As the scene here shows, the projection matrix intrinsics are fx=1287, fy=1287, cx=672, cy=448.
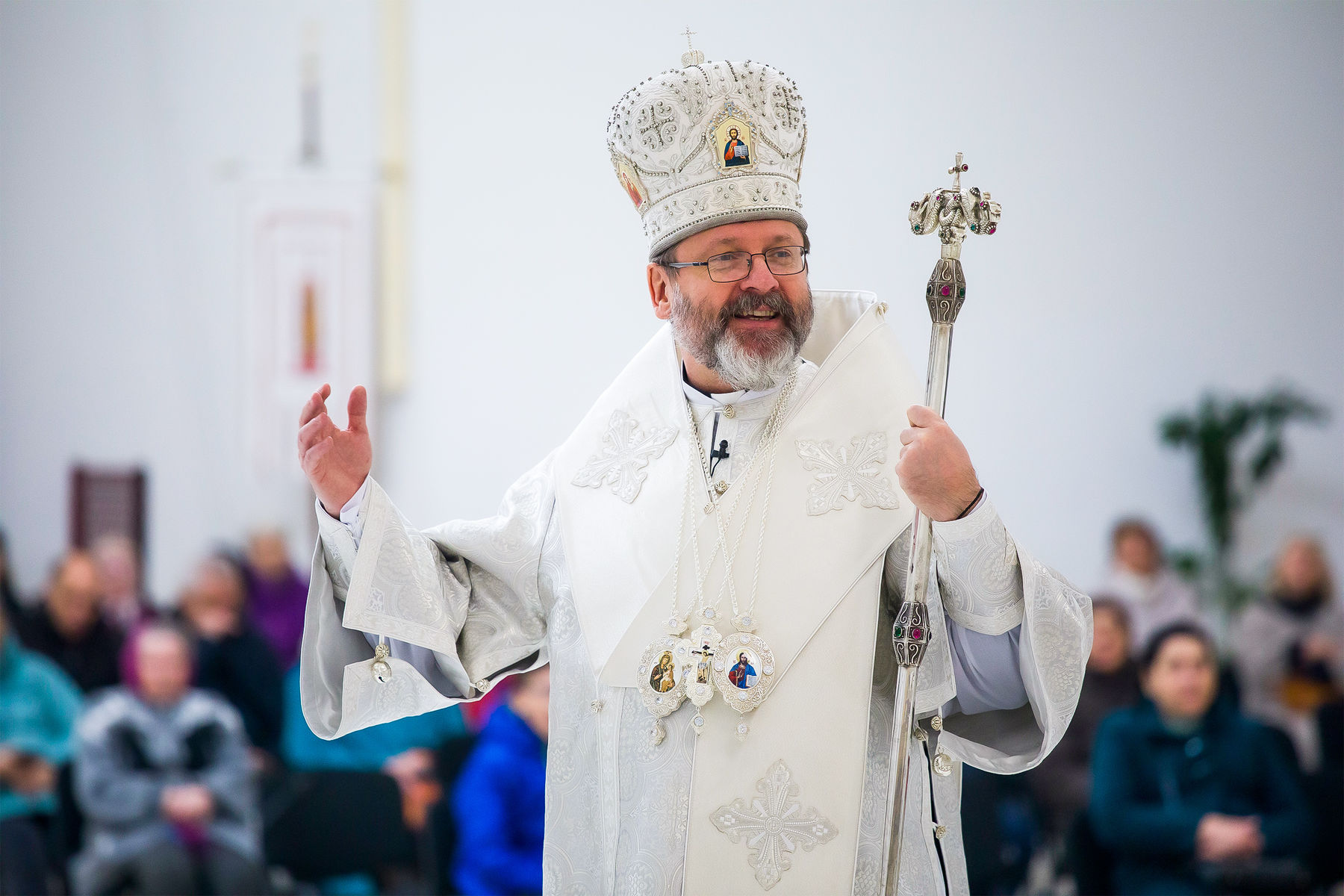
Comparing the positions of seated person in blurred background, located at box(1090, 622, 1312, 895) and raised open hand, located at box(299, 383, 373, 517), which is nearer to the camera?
raised open hand, located at box(299, 383, 373, 517)

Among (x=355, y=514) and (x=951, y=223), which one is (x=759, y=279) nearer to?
(x=951, y=223)

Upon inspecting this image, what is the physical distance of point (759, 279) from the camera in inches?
94.9

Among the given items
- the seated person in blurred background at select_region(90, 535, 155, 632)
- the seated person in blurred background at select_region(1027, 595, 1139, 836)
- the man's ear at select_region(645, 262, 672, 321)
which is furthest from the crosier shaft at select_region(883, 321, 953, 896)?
the seated person in blurred background at select_region(90, 535, 155, 632)

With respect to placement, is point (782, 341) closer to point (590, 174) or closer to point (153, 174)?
point (590, 174)

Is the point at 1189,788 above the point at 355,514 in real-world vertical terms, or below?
below

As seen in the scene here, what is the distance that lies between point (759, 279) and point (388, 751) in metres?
4.55

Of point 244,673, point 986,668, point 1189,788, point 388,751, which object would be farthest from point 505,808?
point 986,668

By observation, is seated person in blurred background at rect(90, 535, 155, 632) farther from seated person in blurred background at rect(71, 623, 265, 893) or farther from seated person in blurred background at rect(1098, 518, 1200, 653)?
seated person in blurred background at rect(1098, 518, 1200, 653)

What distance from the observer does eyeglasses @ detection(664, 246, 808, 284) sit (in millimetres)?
2443

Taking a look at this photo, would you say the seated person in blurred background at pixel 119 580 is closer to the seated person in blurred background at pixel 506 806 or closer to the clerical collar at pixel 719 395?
the seated person in blurred background at pixel 506 806

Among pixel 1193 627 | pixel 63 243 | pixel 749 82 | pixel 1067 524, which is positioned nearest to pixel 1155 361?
pixel 1067 524

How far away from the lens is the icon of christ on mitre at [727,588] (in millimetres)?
2248

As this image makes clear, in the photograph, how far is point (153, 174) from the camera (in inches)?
382

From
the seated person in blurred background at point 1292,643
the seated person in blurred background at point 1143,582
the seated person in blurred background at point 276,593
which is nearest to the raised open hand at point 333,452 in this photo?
the seated person in blurred background at point 276,593
